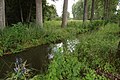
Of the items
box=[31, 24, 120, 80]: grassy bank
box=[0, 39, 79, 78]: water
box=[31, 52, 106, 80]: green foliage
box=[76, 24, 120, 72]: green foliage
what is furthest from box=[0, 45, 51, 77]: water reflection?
box=[31, 52, 106, 80]: green foliage

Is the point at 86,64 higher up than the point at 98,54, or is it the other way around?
the point at 98,54

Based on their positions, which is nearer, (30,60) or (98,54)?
(98,54)

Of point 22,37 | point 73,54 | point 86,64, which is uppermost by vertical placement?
point 22,37

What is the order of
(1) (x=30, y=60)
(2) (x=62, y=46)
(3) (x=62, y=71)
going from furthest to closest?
(1) (x=30, y=60)
(2) (x=62, y=46)
(3) (x=62, y=71)

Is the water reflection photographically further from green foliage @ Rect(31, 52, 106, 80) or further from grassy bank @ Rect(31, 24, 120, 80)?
→ green foliage @ Rect(31, 52, 106, 80)

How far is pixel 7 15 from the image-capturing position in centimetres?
2050

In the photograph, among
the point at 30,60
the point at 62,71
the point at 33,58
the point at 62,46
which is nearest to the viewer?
the point at 62,71

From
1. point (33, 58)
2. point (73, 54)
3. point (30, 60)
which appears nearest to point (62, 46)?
point (73, 54)

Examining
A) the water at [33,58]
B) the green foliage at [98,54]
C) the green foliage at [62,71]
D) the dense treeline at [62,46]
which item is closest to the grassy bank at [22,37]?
the dense treeline at [62,46]

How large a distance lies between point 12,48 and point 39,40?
109 inches

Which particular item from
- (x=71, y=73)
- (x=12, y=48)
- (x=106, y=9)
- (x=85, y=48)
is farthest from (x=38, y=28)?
(x=106, y=9)

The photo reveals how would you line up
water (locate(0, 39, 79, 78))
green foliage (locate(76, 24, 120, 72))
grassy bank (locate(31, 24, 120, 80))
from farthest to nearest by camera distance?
water (locate(0, 39, 79, 78)) → green foliage (locate(76, 24, 120, 72)) → grassy bank (locate(31, 24, 120, 80))

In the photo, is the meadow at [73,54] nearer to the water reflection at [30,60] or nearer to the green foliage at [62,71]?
the green foliage at [62,71]

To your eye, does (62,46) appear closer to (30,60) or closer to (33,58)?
(30,60)
